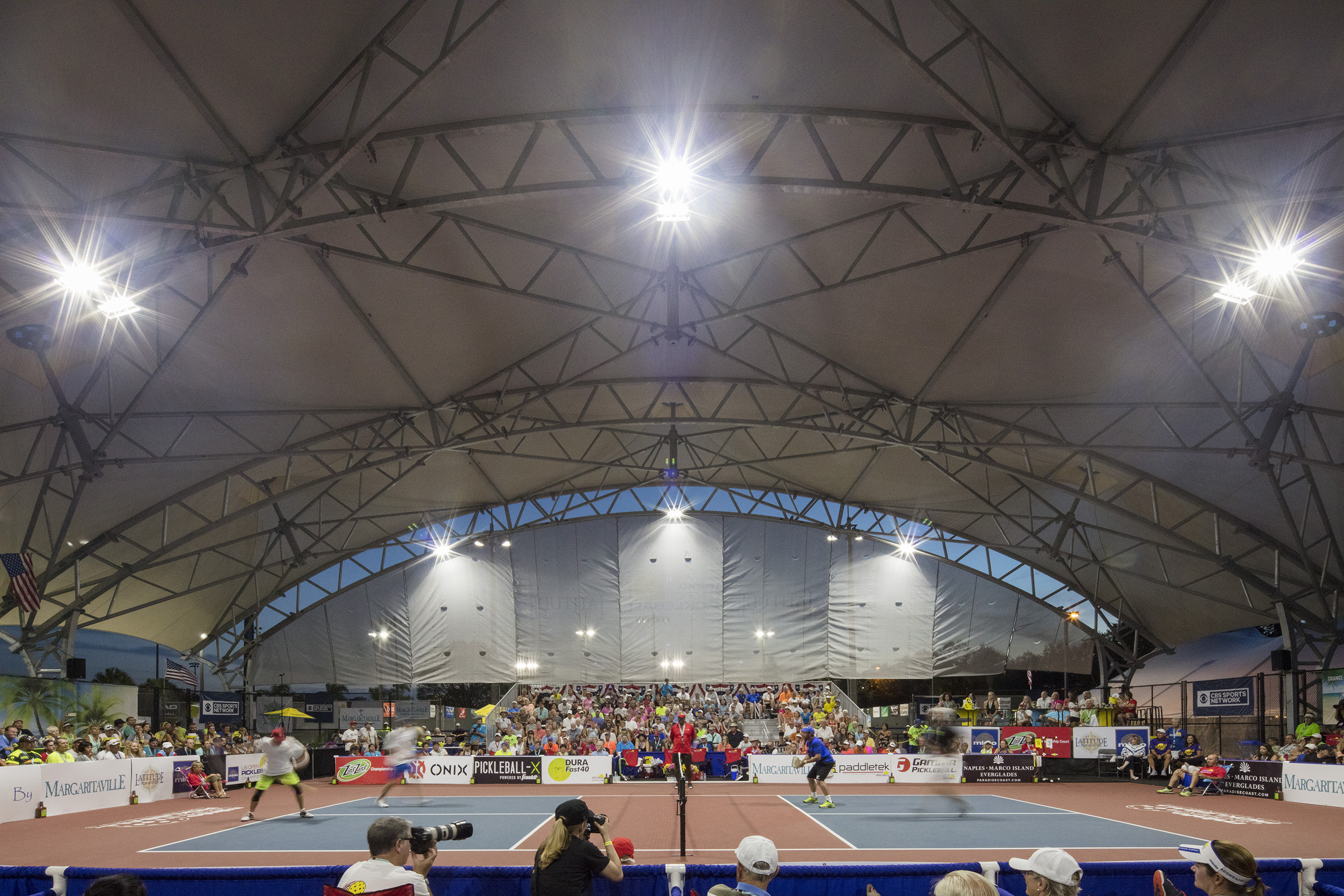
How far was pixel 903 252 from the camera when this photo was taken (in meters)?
18.0

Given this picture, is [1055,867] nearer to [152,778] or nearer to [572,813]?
[572,813]

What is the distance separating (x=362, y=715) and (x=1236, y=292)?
108ft

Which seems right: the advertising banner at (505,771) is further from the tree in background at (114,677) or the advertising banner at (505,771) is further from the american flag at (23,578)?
the tree in background at (114,677)

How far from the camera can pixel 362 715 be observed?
3775 centimetres

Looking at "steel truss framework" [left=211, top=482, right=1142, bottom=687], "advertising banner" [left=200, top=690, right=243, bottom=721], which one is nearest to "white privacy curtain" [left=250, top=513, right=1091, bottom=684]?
"steel truss framework" [left=211, top=482, right=1142, bottom=687]

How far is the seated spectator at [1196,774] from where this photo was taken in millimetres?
23703

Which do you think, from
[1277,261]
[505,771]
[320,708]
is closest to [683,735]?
[505,771]

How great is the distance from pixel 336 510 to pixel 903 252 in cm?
2296

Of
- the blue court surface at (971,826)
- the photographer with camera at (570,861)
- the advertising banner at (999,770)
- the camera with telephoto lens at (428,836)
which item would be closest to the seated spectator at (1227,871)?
the photographer with camera at (570,861)

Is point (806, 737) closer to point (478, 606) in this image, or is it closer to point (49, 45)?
point (478, 606)

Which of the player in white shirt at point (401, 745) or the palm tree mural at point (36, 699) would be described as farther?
the palm tree mural at point (36, 699)

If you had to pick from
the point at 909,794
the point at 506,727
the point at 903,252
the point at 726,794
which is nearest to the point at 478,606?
the point at 506,727

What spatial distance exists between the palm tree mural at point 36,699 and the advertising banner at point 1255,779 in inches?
1239

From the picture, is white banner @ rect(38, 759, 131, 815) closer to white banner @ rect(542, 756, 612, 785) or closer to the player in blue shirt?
white banner @ rect(542, 756, 612, 785)
